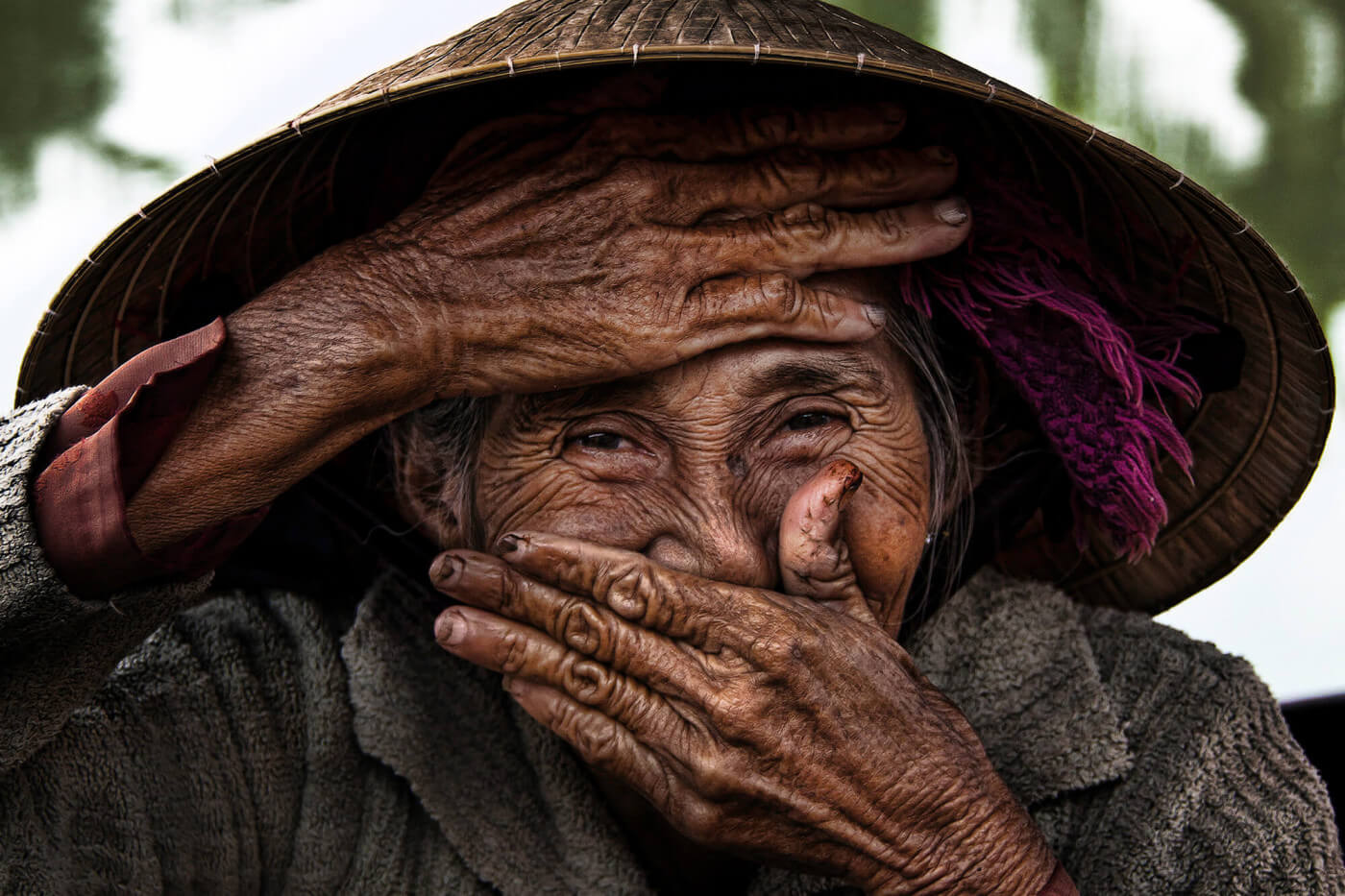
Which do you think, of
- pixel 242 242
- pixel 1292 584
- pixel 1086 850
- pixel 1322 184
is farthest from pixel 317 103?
pixel 1292 584

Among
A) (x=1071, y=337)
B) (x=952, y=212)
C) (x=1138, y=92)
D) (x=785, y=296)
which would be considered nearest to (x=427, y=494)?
(x=785, y=296)

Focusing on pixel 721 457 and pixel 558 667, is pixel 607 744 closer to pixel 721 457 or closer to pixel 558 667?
pixel 558 667

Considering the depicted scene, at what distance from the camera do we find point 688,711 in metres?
1.51

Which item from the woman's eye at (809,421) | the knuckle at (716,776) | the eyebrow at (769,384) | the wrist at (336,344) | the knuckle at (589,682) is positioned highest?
the wrist at (336,344)

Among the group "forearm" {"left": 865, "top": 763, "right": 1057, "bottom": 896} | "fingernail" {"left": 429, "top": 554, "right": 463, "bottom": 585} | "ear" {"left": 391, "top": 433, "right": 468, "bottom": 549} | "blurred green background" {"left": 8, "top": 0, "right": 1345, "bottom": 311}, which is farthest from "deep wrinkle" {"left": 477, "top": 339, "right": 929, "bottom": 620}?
"blurred green background" {"left": 8, "top": 0, "right": 1345, "bottom": 311}

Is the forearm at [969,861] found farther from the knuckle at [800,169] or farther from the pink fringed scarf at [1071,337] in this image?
the knuckle at [800,169]

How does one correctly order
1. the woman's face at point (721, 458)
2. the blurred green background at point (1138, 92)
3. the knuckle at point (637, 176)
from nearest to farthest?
the knuckle at point (637, 176)
the woman's face at point (721, 458)
the blurred green background at point (1138, 92)

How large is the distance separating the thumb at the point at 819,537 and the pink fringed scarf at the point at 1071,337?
1.12 feet

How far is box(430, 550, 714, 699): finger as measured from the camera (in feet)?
4.98

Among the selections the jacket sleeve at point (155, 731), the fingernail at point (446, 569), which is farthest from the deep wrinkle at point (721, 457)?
the jacket sleeve at point (155, 731)

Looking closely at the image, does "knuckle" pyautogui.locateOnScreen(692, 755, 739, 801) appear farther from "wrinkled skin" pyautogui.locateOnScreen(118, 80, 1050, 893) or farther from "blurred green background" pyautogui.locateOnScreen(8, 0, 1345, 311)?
"blurred green background" pyautogui.locateOnScreen(8, 0, 1345, 311)

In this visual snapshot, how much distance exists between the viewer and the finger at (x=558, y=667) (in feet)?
5.01

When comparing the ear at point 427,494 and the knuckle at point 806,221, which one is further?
the ear at point 427,494

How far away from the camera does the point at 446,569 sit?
1516mm
